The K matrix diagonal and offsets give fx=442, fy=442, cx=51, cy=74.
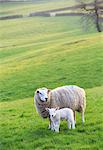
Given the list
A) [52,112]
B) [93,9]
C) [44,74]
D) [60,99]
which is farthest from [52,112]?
[44,74]

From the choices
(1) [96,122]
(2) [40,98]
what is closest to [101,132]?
(1) [96,122]

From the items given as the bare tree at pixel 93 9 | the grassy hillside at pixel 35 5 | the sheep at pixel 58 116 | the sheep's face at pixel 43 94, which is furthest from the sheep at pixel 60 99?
the bare tree at pixel 93 9

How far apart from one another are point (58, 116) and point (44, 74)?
5756mm

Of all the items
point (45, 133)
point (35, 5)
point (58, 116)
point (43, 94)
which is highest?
point (35, 5)

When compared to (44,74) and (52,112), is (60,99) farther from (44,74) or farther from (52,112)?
(44,74)

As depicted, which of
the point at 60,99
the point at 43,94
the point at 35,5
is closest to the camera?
the point at 43,94

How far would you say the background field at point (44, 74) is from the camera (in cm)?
602

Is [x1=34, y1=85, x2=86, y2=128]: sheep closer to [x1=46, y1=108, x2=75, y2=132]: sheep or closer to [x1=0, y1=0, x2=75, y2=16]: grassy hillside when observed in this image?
[x1=46, y1=108, x2=75, y2=132]: sheep

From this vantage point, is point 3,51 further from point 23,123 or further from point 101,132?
point 101,132

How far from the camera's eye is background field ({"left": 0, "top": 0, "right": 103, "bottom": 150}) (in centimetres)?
602

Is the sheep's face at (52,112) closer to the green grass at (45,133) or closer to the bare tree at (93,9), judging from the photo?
the green grass at (45,133)

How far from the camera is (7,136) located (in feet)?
20.9

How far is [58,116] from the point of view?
20.2ft

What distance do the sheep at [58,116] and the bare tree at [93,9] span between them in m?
3.35
